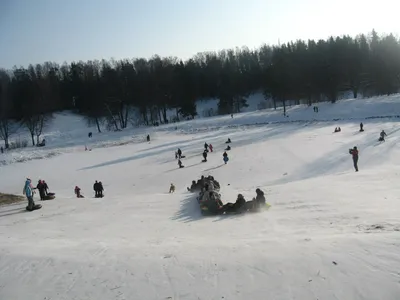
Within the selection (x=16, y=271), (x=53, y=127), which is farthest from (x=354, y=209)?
(x=53, y=127)

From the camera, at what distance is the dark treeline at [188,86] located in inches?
2825

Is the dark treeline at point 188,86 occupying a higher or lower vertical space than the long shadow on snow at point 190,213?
higher

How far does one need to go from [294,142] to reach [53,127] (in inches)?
2290

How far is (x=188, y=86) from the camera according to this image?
8600 centimetres

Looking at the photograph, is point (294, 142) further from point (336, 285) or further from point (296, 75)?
point (296, 75)

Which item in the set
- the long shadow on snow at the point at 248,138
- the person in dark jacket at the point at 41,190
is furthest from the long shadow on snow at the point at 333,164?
the person in dark jacket at the point at 41,190

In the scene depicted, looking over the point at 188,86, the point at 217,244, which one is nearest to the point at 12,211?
the point at 217,244

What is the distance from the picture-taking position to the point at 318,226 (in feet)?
36.2

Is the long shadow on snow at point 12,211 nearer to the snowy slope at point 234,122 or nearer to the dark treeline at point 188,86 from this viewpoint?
the snowy slope at point 234,122

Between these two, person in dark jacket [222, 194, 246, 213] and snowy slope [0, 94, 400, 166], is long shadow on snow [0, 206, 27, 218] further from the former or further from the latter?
snowy slope [0, 94, 400, 166]

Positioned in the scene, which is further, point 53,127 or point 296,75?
point 53,127

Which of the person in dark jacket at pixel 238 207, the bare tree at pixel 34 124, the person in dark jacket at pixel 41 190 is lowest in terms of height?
the person in dark jacket at pixel 238 207

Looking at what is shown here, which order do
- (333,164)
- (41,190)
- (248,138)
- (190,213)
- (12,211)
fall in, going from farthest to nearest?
(248,138) → (333,164) → (41,190) → (12,211) → (190,213)

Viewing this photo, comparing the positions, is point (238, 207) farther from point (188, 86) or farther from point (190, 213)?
point (188, 86)
